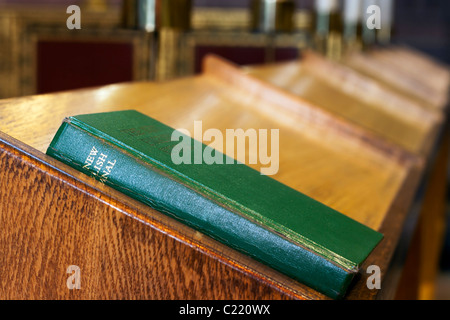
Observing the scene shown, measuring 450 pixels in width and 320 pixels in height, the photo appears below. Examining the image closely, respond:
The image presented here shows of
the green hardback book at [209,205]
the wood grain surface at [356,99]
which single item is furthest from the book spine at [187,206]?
the wood grain surface at [356,99]

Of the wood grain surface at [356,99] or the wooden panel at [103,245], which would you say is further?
the wood grain surface at [356,99]

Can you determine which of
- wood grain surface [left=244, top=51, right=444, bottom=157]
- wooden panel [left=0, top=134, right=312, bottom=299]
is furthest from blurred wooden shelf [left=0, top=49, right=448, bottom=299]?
wood grain surface [left=244, top=51, right=444, bottom=157]

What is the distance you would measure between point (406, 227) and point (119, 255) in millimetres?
605

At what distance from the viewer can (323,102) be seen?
1.96m

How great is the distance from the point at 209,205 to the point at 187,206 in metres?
0.02

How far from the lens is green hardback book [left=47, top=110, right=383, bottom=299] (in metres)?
0.61

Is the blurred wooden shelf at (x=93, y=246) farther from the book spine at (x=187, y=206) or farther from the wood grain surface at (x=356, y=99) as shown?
the wood grain surface at (x=356, y=99)

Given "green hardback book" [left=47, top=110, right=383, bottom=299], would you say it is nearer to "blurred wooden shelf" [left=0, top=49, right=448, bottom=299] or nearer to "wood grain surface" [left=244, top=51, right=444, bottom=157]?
"blurred wooden shelf" [left=0, top=49, right=448, bottom=299]

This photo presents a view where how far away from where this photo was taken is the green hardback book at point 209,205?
2.02ft

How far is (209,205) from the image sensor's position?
622 mm

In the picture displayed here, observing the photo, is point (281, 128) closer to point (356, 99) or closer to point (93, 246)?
point (93, 246)

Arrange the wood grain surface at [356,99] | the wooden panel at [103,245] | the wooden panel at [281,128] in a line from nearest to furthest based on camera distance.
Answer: the wooden panel at [103,245]
the wooden panel at [281,128]
the wood grain surface at [356,99]
